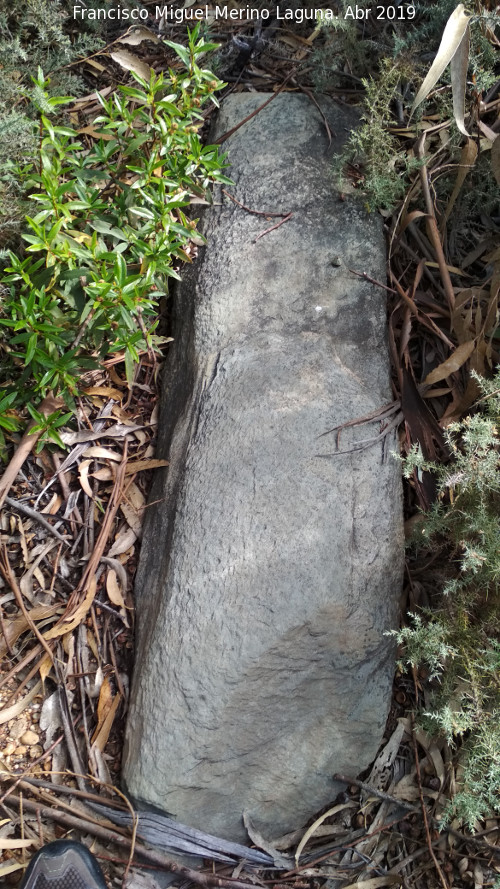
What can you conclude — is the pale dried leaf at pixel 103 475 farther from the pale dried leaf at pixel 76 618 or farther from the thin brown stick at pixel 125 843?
the thin brown stick at pixel 125 843

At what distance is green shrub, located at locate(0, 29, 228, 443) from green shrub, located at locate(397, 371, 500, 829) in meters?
1.04

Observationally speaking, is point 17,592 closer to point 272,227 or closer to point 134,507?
point 134,507

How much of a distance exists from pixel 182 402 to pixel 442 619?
3.69 ft

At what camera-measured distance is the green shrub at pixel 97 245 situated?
2129 mm

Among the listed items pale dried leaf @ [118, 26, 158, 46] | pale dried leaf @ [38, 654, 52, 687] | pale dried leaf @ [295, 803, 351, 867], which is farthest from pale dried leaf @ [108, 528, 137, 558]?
pale dried leaf @ [118, 26, 158, 46]

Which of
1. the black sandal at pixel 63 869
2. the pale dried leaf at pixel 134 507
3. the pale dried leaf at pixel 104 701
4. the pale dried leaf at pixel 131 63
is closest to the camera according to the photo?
the black sandal at pixel 63 869

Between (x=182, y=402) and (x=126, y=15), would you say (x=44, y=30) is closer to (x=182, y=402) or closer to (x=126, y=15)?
(x=126, y=15)

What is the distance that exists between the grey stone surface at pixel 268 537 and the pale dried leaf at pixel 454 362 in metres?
0.18

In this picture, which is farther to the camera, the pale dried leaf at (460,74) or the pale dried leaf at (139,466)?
the pale dried leaf at (139,466)

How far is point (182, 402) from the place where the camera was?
8.05 feet

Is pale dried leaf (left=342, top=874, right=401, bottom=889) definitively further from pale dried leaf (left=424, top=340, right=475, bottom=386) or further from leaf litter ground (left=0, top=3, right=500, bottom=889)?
pale dried leaf (left=424, top=340, right=475, bottom=386)

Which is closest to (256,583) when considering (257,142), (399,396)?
(399,396)

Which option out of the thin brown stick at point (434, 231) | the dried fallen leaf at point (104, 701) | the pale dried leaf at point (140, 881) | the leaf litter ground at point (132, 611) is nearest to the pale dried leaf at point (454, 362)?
the leaf litter ground at point (132, 611)

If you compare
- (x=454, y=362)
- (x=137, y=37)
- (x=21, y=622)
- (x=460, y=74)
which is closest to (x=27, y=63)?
(x=137, y=37)
